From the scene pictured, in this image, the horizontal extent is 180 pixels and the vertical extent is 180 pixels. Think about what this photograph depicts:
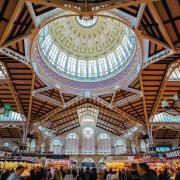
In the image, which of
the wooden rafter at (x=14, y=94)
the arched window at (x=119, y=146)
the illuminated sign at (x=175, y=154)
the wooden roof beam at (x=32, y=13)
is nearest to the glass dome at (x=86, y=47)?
the wooden rafter at (x=14, y=94)

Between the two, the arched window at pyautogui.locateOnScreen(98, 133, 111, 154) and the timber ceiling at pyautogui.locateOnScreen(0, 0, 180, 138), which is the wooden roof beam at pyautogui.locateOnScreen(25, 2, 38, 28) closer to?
the timber ceiling at pyautogui.locateOnScreen(0, 0, 180, 138)

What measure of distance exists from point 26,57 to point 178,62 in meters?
14.9

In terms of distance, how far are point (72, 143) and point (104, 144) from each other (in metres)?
7.75

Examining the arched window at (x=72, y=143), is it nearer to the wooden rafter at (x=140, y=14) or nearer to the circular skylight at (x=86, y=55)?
the circular skylight at (x=86, y=55)

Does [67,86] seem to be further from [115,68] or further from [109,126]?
[109,126]

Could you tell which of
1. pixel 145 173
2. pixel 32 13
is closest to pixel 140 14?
pixel 32 13

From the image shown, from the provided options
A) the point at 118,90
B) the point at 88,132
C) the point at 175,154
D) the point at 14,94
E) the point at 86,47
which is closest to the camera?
the point at 175,154

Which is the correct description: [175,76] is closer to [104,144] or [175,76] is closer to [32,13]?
[32,13]

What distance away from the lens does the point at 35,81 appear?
22469 millimetres

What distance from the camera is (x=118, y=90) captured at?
81.0 feet

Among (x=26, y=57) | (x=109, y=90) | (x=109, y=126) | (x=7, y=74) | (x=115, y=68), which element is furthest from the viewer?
(x=109, y=126)

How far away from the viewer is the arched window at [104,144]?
45.2m

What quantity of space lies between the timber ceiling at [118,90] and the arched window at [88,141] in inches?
344

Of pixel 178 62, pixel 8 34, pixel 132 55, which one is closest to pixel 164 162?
pixel 178 62
